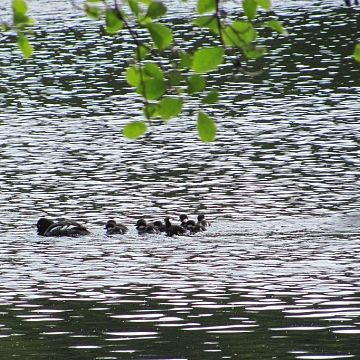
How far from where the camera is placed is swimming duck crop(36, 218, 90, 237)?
2250 cm

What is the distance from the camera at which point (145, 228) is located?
73.4 ft

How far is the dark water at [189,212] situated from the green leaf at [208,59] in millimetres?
587

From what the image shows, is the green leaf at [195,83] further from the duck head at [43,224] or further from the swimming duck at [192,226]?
the duck head at [43,224]

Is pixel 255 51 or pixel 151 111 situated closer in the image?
pixel 255 51

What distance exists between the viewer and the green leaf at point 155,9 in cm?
555

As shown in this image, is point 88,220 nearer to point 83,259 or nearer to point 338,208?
point 83,259

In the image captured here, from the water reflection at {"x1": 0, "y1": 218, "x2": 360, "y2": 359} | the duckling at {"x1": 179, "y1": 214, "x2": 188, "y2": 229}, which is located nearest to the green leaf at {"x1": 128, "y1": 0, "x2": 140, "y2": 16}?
the water reflection at {"x1": 0, "y1": 218, "x2": 360, "y2": 359}

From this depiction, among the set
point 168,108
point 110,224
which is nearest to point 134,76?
point 168,108

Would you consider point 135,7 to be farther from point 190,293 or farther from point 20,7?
point 190,293

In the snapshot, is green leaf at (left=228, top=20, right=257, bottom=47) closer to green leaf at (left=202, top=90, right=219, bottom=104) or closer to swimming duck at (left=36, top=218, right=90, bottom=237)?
green leaf at (left=202, top=90, right=219, bottom=104)

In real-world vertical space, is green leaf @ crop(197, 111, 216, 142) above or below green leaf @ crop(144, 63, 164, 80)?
below

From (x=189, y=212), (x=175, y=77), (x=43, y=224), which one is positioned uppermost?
(x=175, y=77)

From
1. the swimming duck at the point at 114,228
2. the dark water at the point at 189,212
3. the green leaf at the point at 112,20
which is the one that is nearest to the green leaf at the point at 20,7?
the green leaf at the point at 112,20

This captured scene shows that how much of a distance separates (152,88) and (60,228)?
16859 mm
